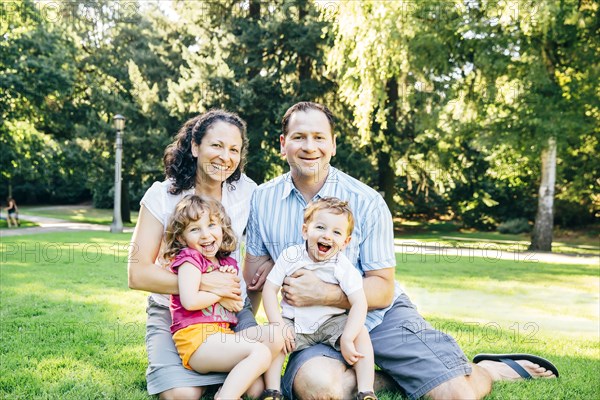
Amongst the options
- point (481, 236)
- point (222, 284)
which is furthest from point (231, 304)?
point (481, 236)

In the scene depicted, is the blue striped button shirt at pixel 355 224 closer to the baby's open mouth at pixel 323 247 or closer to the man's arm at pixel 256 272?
the man's arm at pixel 256 272

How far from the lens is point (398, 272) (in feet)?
32.1

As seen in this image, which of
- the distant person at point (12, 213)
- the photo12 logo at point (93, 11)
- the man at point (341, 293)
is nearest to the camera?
the man at point (341, 293)

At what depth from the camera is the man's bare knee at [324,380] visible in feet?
10.2

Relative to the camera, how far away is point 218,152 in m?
3.55

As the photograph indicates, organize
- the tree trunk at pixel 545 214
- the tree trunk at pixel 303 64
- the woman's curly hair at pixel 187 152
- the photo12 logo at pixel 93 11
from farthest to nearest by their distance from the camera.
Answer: the photo12 logo at pixel 93 11
the tree trunk at pixel 303 64
the tree trunk at pixel 545 214
the woman's curly hair at pixel 187 152

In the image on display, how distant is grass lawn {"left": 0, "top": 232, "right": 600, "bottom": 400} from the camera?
3.54 meters

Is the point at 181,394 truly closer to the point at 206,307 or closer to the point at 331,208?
the point at 206,307

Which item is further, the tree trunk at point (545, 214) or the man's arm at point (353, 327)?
the tree trunk at point (545, 214)

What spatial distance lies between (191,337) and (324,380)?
80cm

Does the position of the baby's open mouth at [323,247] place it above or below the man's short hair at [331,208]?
below

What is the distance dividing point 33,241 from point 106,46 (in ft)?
52.2

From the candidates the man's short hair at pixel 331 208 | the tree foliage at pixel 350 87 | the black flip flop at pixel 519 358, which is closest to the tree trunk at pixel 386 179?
the tree foliage at pixel 350 87

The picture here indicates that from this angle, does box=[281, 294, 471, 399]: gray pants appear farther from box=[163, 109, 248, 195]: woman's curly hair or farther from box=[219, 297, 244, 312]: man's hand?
box=[163, 109, 248, 195]: woman's curly hair
